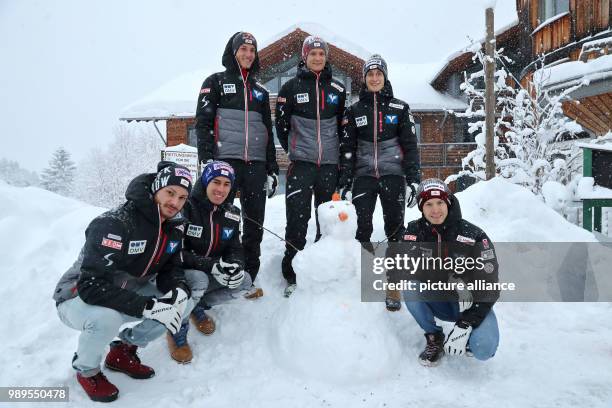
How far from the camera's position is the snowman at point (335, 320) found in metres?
2.66

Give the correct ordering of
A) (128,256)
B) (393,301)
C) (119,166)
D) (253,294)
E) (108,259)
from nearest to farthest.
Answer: (108,259) → (128,256) → (393,301) → (253,294) → (119,166)

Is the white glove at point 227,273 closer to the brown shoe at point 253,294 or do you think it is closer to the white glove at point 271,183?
the brown shoe at point 253,294

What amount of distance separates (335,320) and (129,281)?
1.46 meters

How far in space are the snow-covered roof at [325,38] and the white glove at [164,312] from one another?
1193 centimetres

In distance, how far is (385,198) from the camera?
3646 millimetres

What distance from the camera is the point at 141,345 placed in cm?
272

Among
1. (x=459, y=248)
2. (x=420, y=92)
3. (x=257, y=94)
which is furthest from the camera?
(x=420, y=92)

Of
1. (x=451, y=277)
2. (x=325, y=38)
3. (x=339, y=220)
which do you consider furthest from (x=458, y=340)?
(x=325, y=38)

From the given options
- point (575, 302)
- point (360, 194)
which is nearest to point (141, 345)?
point (360, 194)

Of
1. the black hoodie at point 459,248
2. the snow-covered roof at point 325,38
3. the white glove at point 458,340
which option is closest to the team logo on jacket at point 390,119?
the black hoodie at point 459,248

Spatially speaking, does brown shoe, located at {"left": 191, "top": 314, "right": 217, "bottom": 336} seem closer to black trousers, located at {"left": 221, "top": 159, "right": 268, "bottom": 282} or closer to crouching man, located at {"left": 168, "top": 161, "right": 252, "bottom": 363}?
crouching man, located at {"left": 168, "top": 161, "right": 252, "bottom": 363}

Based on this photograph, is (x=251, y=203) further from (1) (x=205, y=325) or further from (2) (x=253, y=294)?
(1) (x=205, y=325)

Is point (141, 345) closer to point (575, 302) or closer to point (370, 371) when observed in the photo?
point (370, 371)

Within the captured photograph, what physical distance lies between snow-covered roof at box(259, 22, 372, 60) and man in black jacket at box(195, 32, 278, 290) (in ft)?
32.7
